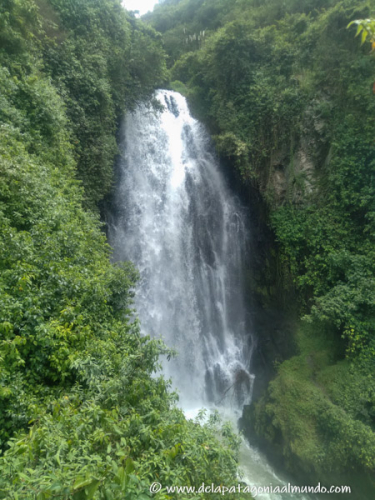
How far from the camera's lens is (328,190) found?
10.2 metres

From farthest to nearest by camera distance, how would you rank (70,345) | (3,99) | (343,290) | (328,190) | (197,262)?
(197,262) → (328,190) → (343,290) → (3,99) → (70,345)

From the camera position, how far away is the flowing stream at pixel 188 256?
9852mm

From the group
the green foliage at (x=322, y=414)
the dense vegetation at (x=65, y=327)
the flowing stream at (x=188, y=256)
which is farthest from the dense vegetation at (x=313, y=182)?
the dense vegetation at (x=65, y=327)

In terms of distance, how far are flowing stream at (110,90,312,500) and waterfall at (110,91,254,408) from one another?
36 millimetres

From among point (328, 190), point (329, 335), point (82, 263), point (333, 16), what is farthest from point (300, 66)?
point (82, 263)

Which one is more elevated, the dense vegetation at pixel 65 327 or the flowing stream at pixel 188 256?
the dense vegetation at pixel 65 327

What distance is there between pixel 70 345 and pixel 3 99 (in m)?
5.42

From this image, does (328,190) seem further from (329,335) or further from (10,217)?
(10,217)

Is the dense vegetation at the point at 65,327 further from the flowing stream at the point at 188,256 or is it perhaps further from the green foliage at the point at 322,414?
the green foliage at the point at 322,414

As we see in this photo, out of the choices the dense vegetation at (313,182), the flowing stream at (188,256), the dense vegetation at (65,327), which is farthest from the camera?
the flowing stream at (188,256)

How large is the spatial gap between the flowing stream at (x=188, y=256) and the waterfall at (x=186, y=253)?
0.12 feet

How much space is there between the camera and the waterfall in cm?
993

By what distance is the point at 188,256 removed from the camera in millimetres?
11203

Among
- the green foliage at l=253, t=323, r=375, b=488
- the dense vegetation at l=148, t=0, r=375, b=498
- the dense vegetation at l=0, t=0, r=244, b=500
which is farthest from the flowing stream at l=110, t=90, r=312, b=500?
the dense vegetation at l=0, t=0, r=244, b=500
